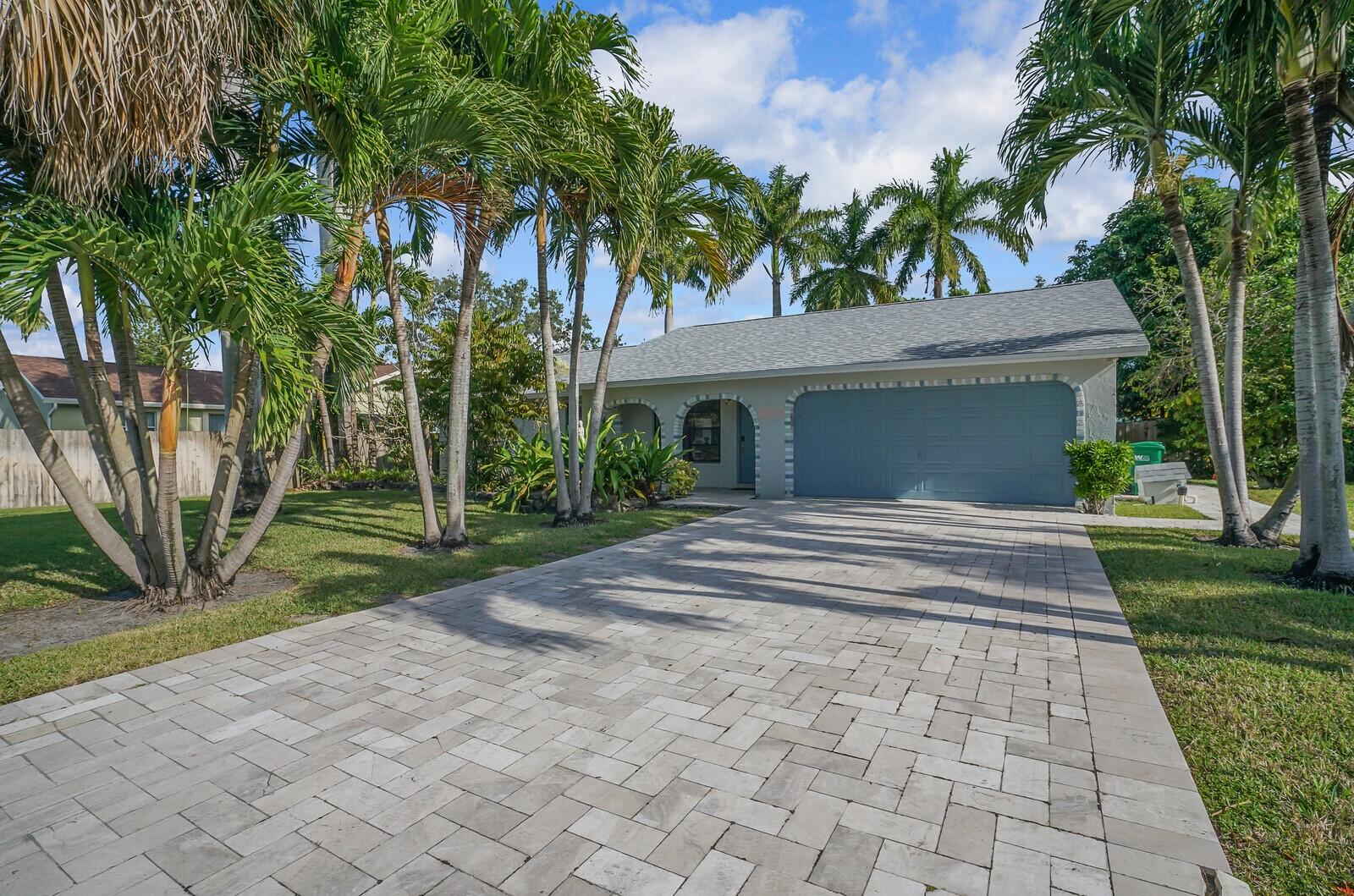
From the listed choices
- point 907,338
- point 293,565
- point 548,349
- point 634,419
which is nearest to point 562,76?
point 548,349

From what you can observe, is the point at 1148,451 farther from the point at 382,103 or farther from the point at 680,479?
the point at 382,103

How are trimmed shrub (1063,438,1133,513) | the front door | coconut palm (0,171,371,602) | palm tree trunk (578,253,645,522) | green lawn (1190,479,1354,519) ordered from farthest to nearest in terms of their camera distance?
the front door, green lawn (1190,479,1354,519), trimmed shrub (1063,438,1133,513), palm tree trunk (578,253,645,522), coconut palm (0,171,371,602)

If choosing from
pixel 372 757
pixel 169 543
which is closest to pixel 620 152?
pixel 169 543

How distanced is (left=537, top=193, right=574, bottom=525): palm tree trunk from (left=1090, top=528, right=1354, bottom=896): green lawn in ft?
23.6

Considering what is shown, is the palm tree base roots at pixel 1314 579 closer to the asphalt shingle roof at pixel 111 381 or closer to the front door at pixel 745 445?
the front door at pixel 745 445

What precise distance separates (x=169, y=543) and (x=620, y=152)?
22.4 ft

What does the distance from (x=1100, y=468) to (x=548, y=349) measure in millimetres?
9206

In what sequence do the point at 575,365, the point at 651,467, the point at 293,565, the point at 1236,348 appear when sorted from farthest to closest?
the point at 651,467, the point at 575,365, the point at 1236,348, the point at 293,565

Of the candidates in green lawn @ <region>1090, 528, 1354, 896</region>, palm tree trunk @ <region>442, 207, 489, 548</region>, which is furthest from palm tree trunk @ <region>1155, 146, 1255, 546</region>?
palm tree trunk @ <region>442, 207, 489, 548</region>

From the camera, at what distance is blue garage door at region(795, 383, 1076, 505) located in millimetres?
11984

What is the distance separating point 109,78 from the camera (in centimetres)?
397

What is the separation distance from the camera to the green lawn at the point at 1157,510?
11.0 m

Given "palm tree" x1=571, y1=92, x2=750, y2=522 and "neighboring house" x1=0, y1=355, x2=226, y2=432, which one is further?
"neighboring house" x1=0, y1=355, x2=226, y2=432

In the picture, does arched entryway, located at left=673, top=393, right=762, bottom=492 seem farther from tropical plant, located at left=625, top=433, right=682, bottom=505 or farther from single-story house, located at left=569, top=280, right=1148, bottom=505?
tropical plant, located at left=625, top=433, right=682, bottom=505
